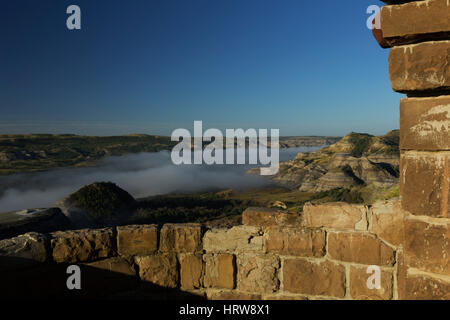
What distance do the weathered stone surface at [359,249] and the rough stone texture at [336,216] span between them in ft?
0.30

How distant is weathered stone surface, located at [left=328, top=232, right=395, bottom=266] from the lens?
2.94 meters

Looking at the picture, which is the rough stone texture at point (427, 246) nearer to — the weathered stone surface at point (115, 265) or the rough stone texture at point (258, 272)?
the rough stone texture at point (258, 272)

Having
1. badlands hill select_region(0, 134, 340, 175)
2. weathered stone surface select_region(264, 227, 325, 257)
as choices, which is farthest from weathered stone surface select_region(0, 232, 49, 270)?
badlands hill select_region(0, 134, 340, 175)

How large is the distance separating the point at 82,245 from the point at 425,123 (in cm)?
347

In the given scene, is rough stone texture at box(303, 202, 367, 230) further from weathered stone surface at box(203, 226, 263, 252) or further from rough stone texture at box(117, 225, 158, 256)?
rough stone texture at box(117, 225, 158, 256)

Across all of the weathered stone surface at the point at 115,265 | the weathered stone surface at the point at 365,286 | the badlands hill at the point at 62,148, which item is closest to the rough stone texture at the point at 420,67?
the weathered stone surface at the point at 365,286

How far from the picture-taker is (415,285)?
2207 millimetres

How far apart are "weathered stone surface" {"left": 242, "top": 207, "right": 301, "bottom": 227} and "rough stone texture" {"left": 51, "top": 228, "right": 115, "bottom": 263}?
63.4 inches

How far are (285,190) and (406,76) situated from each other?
43122mm

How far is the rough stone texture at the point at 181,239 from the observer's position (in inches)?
139

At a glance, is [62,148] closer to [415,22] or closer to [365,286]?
[365,286]

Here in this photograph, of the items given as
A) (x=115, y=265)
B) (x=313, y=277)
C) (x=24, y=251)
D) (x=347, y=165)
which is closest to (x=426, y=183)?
(x=313, y=277)
